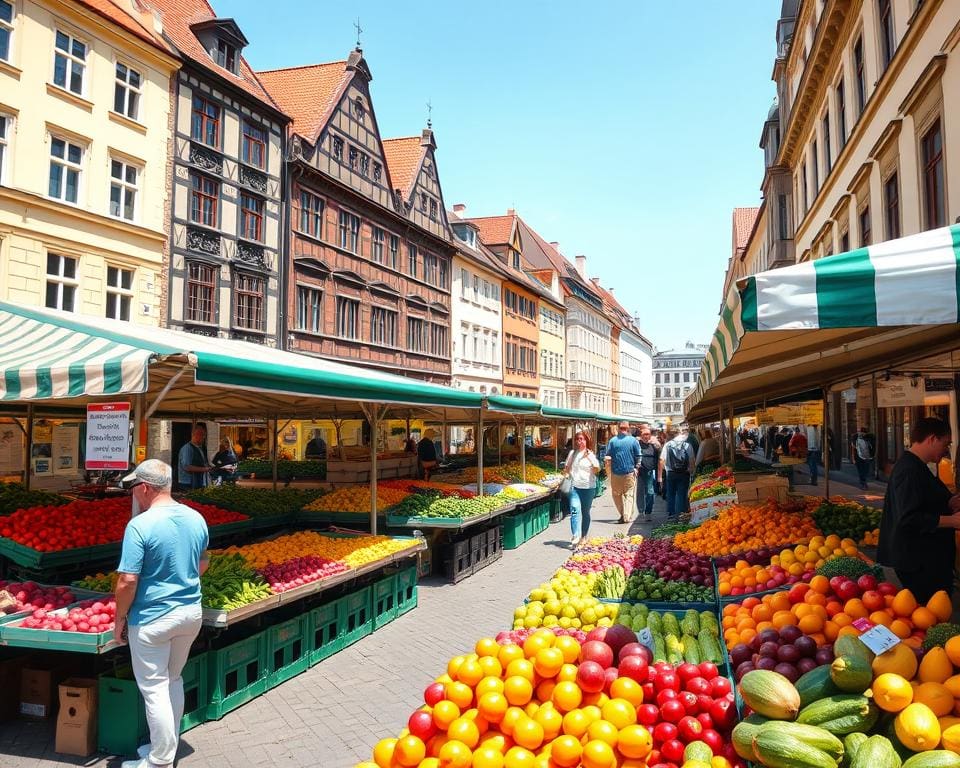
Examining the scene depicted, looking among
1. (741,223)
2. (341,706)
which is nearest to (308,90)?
(341,706)

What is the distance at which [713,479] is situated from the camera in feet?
42.7

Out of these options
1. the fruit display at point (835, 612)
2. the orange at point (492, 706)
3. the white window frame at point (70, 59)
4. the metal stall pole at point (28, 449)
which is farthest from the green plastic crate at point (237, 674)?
the white window frame at point (70, 59)

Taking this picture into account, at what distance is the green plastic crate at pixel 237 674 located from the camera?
209 inches

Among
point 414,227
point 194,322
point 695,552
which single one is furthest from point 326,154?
point 695,552

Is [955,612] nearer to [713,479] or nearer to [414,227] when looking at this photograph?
[713,479]

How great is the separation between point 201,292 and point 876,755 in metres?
20.9

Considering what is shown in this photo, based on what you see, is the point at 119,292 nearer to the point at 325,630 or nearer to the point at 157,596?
the point at 325,630

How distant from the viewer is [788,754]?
7.77 ft

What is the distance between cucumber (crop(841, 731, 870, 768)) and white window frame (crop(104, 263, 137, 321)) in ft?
62.4

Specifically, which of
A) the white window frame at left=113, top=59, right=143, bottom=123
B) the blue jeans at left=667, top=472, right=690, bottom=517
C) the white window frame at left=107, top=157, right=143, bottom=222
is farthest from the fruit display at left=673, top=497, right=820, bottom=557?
the white window frame at left=113, top=59, right=143, bottom=123

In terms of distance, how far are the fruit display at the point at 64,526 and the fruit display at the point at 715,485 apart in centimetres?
860

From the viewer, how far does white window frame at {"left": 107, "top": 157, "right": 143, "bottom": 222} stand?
18.0 metres

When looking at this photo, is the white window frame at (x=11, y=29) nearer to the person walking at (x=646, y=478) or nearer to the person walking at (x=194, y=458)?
the person walking at (x=194, y=458)

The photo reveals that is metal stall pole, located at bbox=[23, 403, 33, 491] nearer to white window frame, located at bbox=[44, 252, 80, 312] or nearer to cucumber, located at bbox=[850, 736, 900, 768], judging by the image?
white window frame, located at bbox=[44, 252, 80, 312]
